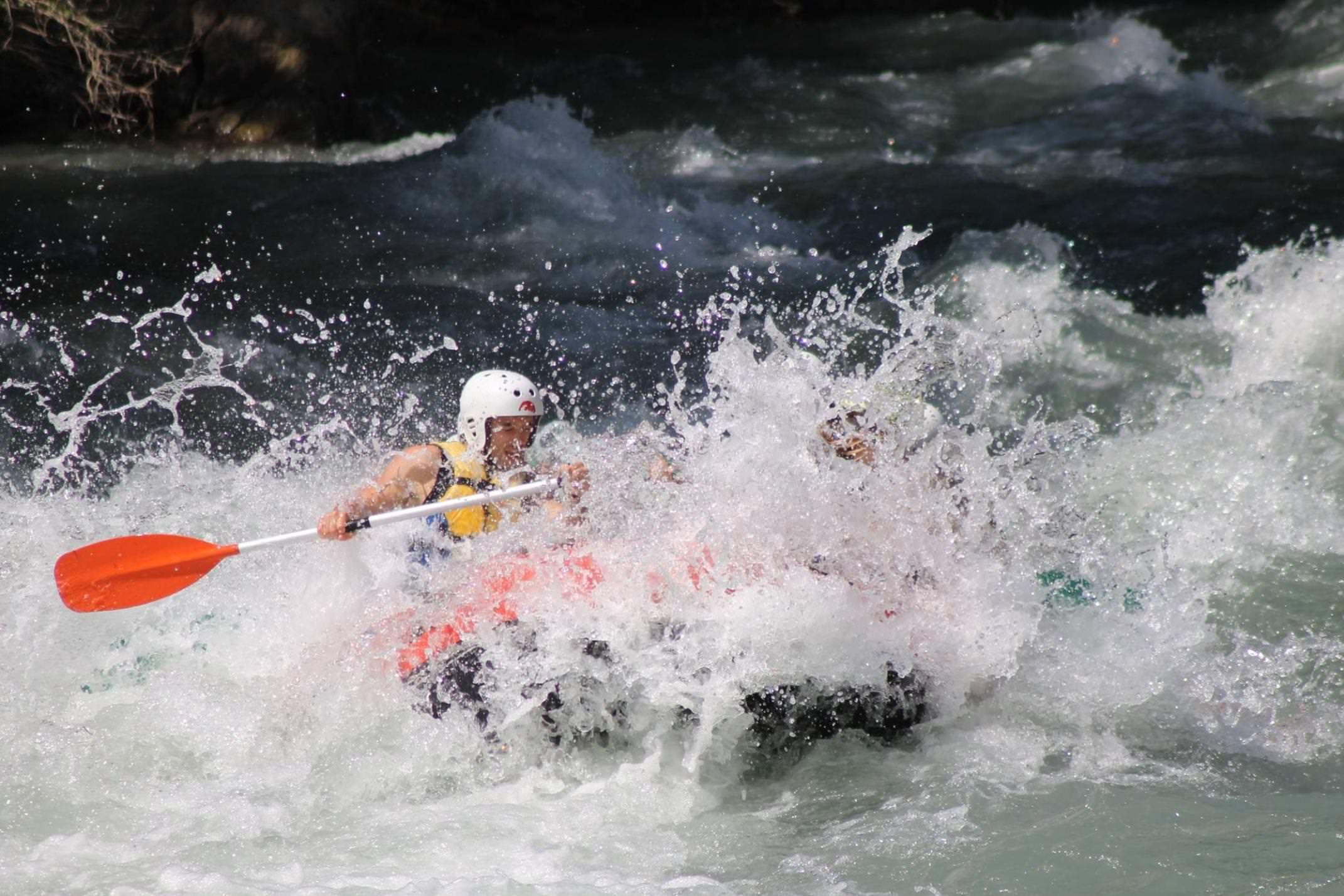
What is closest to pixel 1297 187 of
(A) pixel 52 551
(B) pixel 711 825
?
(B) pixel 711 825

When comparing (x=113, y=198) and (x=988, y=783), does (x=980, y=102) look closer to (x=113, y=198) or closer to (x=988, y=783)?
(x=113, y=198)

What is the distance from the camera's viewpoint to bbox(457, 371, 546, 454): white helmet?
5.40 meters

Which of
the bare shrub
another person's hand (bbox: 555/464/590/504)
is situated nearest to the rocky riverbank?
the bare shrub

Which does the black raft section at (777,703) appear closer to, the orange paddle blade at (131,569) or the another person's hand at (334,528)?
the another person's hand at (334,528)

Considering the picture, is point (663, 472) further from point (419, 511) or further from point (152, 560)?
point (152, 560)

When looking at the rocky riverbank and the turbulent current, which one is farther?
the rocky riverbank

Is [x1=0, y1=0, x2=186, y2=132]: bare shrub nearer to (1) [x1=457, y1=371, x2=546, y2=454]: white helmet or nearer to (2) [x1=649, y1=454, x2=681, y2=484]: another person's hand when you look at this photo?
(1) [x1=457, y1=371, x2=546, y2=454]: white helmet

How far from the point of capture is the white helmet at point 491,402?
540 cm

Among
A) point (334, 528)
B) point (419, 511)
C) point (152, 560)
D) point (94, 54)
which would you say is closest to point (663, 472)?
point (419, 511)

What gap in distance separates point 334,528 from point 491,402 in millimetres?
796

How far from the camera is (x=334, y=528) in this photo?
4973mm

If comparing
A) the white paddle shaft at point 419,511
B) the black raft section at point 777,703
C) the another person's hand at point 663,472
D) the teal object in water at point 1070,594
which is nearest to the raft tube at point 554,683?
the black raft section at point 777,703

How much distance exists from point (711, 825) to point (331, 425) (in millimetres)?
3631

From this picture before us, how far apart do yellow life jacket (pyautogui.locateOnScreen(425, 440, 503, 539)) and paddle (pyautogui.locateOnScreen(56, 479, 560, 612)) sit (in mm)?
227
